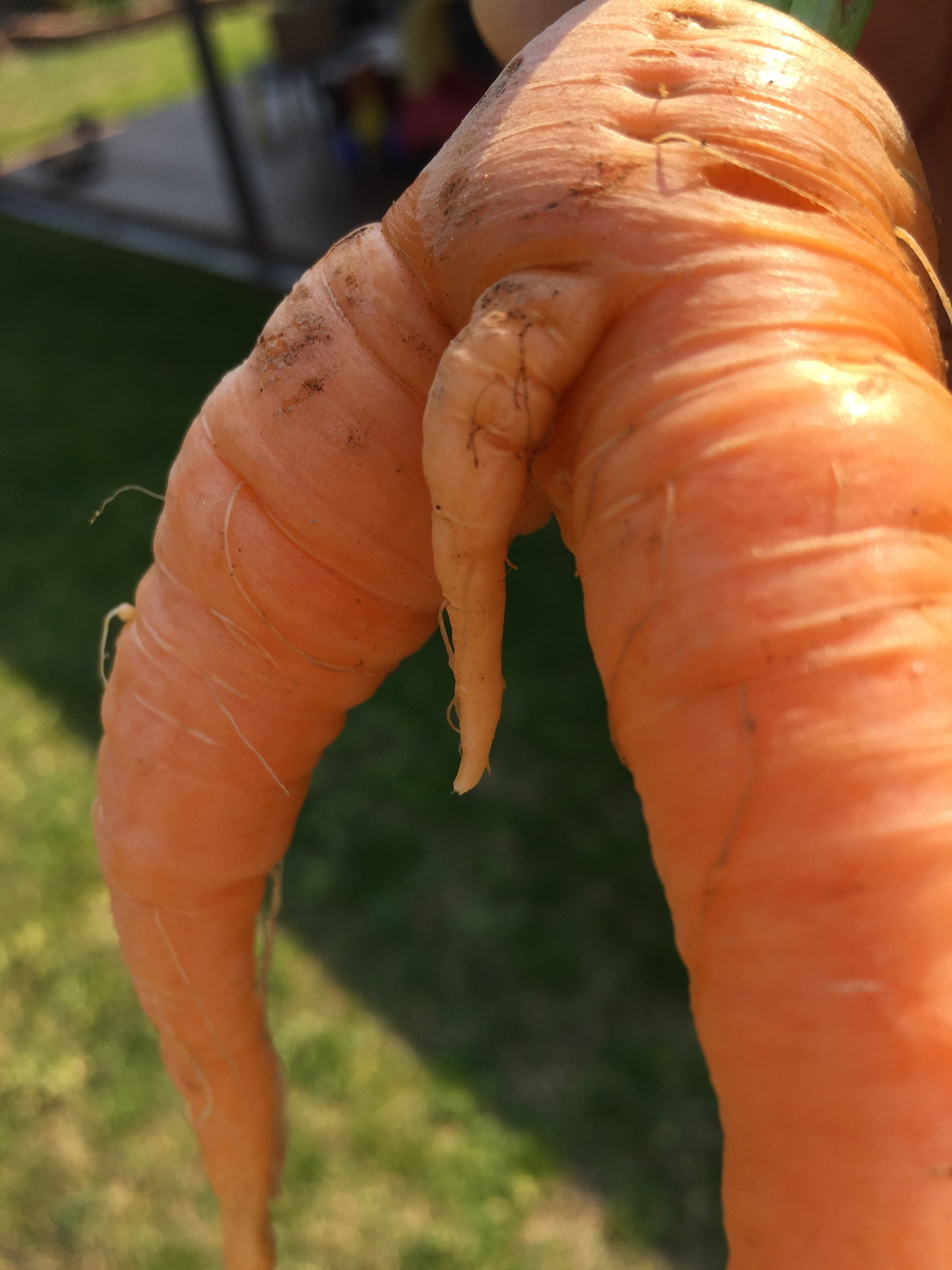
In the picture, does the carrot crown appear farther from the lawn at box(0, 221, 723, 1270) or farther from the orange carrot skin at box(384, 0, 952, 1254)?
the lawn at box(0, 221, 723, 1270)

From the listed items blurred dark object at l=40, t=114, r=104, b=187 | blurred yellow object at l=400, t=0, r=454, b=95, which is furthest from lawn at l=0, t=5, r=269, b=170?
blurred yellow object at l=400, t=0, r=454, b=95

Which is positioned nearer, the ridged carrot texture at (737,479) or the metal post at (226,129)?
the ridged carrot texture at (737,479)

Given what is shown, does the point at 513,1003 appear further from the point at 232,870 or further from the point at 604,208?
the point at 604,208

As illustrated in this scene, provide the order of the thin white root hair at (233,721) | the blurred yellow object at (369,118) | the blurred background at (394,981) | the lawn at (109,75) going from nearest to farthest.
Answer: the thin white root hair at (233,721)
the blurred background at (394,981)
the blurred yellow object at (369,118)
the lawn at (109,75)

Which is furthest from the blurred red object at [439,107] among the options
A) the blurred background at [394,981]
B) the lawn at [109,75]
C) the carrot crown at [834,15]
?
the carrot crown at [834,15]

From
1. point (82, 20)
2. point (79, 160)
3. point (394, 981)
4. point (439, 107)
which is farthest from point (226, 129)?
point (82, 20)

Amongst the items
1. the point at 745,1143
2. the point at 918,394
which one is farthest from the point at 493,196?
the point at 745,1143

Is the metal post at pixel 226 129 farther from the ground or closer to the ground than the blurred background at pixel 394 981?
farther from the ground

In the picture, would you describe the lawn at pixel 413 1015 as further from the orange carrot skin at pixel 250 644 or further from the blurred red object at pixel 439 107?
the blurred red object at pixel 439 107

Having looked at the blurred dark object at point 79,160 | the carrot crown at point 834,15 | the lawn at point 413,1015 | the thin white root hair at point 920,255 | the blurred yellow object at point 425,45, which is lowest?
the lawn at point 413,1015
